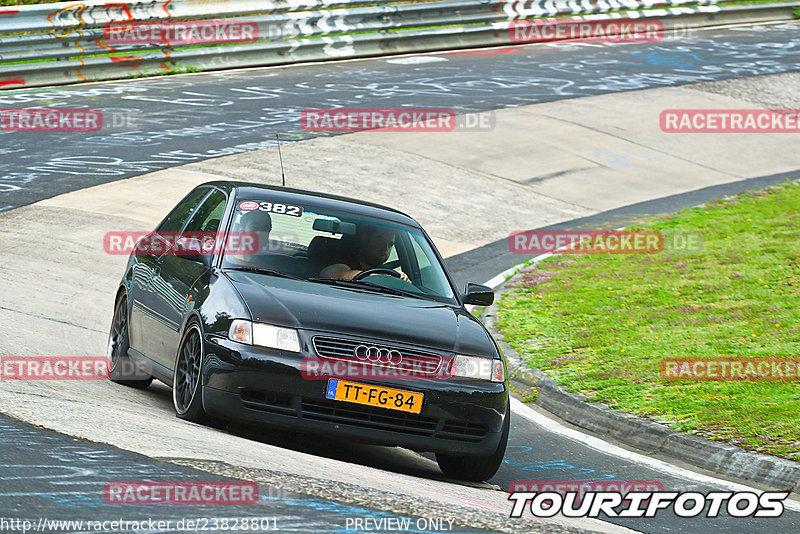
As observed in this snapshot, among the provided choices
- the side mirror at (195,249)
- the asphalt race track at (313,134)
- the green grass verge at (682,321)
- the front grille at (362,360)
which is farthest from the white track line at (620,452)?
the side mirror at (195,249)

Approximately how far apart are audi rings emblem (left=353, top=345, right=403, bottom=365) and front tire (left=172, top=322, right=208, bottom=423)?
36.3 inches

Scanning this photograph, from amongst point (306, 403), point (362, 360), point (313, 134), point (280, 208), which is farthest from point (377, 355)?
point (313, 134)

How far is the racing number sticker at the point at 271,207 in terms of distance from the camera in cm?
788

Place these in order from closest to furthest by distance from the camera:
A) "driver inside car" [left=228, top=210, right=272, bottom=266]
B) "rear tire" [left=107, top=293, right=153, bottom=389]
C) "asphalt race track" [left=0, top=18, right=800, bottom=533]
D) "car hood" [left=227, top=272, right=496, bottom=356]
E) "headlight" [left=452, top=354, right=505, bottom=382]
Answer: "asphalt race track" [left=0, top=18, right=800, bottom=533]
"car hood" [left=227, top=272, right=496, bottom=356]
"headlight" [left=452, top=354, right=505, bottom=382]
"driver inside car" [left=228, top=210, right=272, bottom=266]
"rear tire" [left=107, top=293, right=153, bottom=389]

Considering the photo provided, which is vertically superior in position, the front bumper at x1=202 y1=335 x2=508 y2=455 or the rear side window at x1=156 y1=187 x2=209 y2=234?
the rear side window at x1=156 y1=187 x2=209 y2=234

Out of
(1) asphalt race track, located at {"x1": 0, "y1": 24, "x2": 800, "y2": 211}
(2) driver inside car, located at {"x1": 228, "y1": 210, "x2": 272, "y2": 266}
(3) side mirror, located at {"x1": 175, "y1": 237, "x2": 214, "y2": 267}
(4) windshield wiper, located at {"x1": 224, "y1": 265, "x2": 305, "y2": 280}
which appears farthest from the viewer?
(1) asphalt race track, located at {"x1": 0, "y1": 24, "x2": 800, "y2": 211}

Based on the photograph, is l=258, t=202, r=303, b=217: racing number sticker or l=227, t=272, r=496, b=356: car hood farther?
l=258, t=202, r=303, b=217: racing number sticker

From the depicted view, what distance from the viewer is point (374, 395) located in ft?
21.4

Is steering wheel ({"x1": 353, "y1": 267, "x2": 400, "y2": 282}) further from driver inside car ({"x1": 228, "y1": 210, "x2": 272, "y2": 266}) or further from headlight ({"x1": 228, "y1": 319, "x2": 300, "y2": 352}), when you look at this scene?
headlight ({"x1": 228, "y1": 319, "x2": 300, "y2": 352})

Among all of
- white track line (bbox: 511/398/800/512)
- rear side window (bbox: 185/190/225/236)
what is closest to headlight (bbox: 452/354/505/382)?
white track line (bbox: 511/398/800/512)

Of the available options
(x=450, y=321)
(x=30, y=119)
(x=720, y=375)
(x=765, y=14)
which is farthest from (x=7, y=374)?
(x=765, y=14)

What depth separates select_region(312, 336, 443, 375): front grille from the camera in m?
6.52

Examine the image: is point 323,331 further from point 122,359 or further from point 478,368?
point 122,359

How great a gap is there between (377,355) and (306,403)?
47cm
